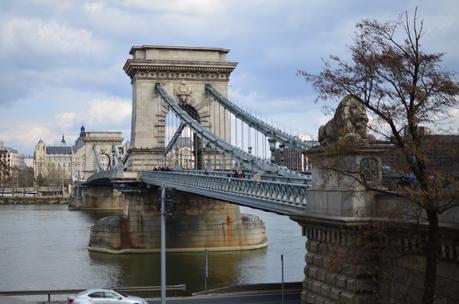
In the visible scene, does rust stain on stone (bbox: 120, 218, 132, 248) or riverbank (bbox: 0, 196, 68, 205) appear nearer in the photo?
rust stain on stone (bbox: 120, 218, 132, 248)

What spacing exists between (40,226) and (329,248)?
64176 mm

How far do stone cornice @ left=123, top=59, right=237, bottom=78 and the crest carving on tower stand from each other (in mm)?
794

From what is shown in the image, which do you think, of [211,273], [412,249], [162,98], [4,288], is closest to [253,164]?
[211,273]

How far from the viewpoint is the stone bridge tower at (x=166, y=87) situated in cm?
5975

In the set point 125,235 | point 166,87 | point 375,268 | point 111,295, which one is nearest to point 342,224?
point 375,268

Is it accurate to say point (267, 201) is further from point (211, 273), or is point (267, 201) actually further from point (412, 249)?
point (211, 273)

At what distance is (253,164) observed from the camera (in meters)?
35.4

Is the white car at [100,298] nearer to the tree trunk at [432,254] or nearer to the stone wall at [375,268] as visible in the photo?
the stone wall at [375,268]

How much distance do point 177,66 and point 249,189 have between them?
3258cm

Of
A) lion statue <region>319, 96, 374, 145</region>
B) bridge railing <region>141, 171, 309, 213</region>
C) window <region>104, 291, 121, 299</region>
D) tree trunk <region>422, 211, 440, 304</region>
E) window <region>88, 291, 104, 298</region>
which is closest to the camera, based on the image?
tree trunk <region>422, 211, 440, 304</region>

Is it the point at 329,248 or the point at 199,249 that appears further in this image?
the point at 199,249

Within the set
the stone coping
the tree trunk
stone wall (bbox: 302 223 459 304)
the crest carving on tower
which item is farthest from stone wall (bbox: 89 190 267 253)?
the tree trunk

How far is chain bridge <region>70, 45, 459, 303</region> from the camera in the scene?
1628 centimetres

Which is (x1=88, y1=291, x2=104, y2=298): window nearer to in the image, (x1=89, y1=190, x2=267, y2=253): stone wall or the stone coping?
the stone coping
